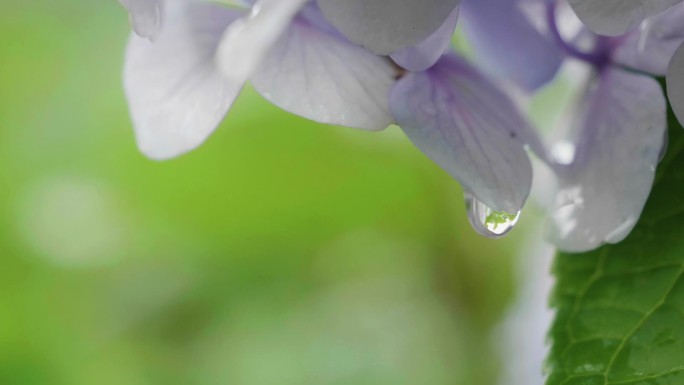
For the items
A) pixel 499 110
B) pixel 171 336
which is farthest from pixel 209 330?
pixel 499 110

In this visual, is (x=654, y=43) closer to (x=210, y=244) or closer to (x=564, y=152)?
(x=564, y=152)

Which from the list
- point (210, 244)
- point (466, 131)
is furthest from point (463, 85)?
point (210, 244)

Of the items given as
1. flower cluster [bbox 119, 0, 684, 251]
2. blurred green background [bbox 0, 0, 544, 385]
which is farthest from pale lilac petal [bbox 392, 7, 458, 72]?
blurred green background [bbox 0, 0, 544, 385]

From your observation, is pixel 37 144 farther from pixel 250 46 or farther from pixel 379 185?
pixel 250 46

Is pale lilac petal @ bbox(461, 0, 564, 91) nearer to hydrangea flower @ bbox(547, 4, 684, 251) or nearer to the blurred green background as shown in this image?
hydrangea flower @ bbox(547, 4, 684, 251)

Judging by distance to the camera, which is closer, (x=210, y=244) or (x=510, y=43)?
(x=510, y=43)

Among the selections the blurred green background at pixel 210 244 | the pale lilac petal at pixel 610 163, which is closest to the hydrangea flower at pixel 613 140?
the pale lilac petal at pixel 610 163
